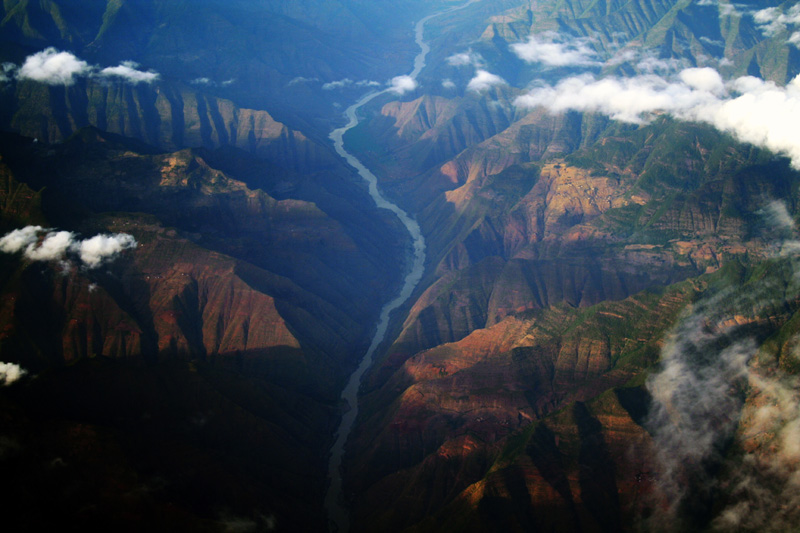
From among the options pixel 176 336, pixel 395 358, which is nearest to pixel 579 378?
pixel 395 358

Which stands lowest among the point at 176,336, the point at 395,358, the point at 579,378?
the point at 395,358

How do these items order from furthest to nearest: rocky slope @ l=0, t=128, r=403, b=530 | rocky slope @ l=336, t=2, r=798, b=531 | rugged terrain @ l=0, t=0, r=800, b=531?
rocky slope @ l=336, t=2, r=798, b=531
rocky slope @ l=0, t=128, r=403, b=530
rugged terrain @ l=0, t=0, r=800, b=531

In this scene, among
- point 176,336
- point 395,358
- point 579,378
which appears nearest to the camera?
point 579,378

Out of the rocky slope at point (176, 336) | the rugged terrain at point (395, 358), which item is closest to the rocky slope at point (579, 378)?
the rugged terrain at point (395, 358)

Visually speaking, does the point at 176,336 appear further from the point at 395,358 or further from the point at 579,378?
the point at 579,378

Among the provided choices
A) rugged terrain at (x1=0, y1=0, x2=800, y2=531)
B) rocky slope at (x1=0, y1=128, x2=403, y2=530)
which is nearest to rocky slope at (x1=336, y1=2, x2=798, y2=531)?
rugged terrain at (x1=0, y1=0, x2=800, y2=531)

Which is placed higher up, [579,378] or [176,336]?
[579,378]

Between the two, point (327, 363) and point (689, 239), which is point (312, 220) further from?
point (689, 239)

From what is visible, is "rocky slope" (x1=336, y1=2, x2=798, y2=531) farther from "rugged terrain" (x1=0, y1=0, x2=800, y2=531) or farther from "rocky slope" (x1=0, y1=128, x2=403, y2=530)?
"rocky slope" (x1=0, y1=128, x2=403, y2=530)

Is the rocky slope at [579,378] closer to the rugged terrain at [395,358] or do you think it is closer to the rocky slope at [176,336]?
the rugged terrain at [395,358]

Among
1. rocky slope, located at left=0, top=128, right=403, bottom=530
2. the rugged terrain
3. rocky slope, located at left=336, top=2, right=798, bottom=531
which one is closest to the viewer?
the rugged terrain

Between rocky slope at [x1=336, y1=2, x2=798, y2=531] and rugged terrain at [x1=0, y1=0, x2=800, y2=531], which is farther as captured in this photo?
rocky slope at [x1=336, y1=2, x2=798, y2=531]

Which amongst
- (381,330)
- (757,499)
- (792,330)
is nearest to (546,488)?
(757,499)
